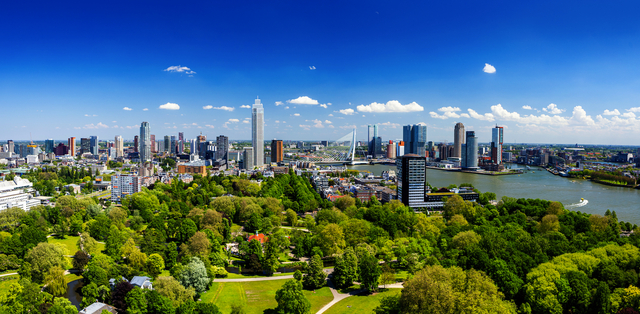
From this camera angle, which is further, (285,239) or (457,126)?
(457,126)

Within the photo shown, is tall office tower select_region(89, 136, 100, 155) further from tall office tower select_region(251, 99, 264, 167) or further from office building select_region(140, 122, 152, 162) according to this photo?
tall office tower select_region(251, 99, 264, 167)

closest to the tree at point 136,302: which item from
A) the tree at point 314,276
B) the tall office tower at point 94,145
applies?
the tree at point 314,276

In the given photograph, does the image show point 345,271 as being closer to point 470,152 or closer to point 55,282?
point 55,282

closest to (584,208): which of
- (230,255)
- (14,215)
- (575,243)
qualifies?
(575,243)

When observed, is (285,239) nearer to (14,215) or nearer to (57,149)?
(14,215)

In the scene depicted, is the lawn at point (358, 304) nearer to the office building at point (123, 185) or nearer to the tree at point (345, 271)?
the tree at point (345, 271)

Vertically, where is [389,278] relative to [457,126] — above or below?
below

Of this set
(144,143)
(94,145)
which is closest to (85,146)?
(94,145)
